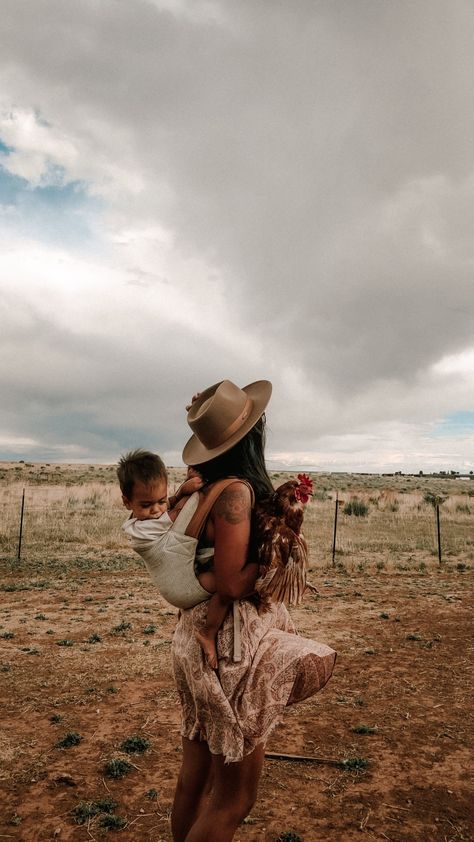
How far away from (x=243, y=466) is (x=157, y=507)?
0.45 metres

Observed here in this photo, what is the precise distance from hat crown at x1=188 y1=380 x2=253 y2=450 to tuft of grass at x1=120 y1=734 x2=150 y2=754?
3.55 metres

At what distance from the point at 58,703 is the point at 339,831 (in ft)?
10.8

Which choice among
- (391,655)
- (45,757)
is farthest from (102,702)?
(391,655)

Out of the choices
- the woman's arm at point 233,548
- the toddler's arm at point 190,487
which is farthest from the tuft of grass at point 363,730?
the toddler's arm at point 190,487

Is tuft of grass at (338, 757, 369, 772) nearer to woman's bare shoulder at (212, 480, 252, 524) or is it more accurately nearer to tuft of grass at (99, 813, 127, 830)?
tuft of grass at (99, 813, 127, 830)

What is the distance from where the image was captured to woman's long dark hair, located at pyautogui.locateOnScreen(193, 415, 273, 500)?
7.77 ft

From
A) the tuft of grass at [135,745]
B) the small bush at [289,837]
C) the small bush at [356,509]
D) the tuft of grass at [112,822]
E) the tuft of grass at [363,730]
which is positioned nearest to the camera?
→ the small bush at [289,837]

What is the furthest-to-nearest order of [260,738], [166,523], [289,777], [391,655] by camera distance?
1. [391,655]
2. [289,777]
3. [166,523]
4. [260,738]

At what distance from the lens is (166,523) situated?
7.79 ft

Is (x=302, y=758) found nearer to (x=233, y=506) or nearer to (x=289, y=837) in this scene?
(x=289, y=837)

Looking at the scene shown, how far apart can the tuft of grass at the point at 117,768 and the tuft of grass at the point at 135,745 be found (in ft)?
0.81

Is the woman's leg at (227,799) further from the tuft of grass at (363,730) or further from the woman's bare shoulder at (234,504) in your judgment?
the tuft of grass at (363,730)

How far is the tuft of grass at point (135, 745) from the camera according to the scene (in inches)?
182

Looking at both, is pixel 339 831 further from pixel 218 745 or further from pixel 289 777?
pixel 218 745
